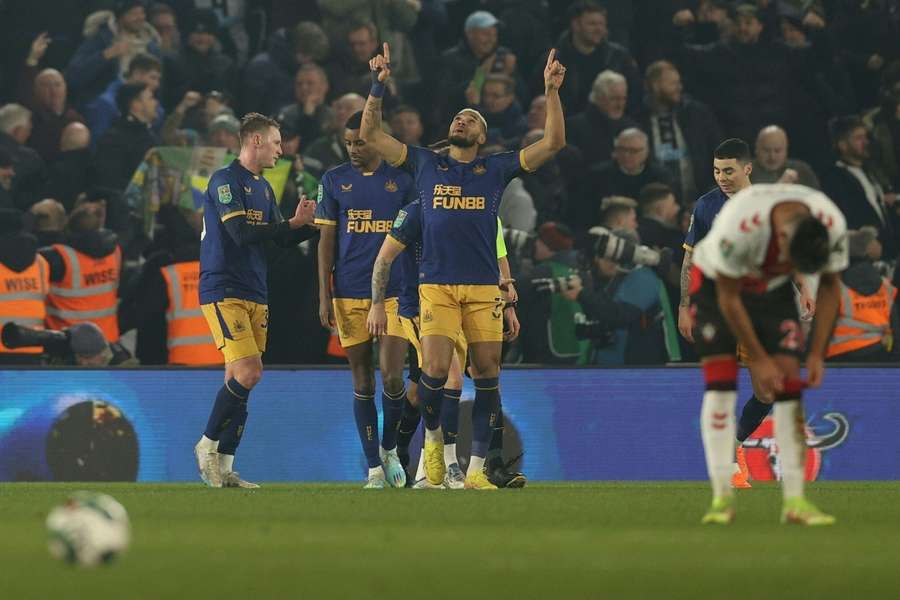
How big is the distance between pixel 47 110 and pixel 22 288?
90.5 inches

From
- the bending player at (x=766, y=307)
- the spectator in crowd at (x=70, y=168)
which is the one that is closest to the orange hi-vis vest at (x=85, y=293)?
the spectator in crowd at (x=70, y=168)

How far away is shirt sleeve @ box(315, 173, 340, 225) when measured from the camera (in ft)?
38.9

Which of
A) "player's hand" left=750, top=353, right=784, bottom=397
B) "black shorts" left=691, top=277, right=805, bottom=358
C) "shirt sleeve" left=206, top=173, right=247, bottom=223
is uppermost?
"shirt sleeve" left=206, top=173, right=247, bottom=223

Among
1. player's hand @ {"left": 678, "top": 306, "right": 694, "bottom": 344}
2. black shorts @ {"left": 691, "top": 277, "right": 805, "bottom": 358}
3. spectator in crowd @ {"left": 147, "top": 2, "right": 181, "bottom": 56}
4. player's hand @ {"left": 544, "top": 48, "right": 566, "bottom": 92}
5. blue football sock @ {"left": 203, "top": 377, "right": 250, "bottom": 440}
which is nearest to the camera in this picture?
black shorts @ {"left": 691, "top": 277, "right": 805, "bottom": 358}

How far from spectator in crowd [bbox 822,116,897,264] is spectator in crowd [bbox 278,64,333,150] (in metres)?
4.85

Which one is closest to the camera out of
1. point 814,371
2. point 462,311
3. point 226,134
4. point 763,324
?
point 814,371

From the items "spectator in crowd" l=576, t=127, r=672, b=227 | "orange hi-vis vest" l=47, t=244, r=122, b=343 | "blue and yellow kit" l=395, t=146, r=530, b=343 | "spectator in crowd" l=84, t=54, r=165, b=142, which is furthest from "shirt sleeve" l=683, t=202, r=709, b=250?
"spectator in crowd" l=84, t=54, r=165, b=142

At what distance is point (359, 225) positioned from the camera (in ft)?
38.9

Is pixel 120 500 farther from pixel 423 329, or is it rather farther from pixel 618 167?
pixel 618 167

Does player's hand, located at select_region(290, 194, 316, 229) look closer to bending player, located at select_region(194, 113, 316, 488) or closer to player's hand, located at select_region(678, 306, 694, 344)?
bending player, located at select_region(194, 113, 316, 488)

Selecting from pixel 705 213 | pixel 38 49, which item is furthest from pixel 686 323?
pixel 38 49

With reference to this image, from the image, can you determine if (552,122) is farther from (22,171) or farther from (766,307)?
(22,171)

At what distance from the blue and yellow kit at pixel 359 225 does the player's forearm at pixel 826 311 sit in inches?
189

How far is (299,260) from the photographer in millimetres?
14859
